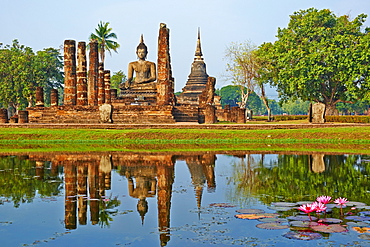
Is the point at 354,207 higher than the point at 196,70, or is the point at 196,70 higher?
the point at 196,70

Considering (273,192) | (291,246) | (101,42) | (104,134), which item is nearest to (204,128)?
(104,134)

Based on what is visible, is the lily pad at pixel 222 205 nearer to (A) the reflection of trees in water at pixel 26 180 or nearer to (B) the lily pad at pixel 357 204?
(B) the lily pad at pixel 357 204

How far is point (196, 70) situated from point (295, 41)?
67.7 ft

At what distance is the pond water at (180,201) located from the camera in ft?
22.8

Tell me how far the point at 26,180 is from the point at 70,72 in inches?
931

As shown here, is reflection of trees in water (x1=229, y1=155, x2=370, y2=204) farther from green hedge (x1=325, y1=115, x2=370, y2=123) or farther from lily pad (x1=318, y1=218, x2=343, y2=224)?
green hedge (x1=325, y1=115, x2=370, y2=123)

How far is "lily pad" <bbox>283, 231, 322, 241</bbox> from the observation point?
22.1 ft

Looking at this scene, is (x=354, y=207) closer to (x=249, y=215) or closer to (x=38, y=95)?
(x=249, y=215)

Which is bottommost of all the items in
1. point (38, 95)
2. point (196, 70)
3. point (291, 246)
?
point (291, 246)

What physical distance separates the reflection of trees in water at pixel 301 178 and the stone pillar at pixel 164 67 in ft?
52.4

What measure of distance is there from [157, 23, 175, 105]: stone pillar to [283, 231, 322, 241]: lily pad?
83.8 ft

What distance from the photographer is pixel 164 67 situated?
3192cm

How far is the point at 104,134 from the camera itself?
23.7 m

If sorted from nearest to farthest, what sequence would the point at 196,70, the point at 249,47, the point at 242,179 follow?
the point at 242,179, the point at 249,47, the point at 196,70
